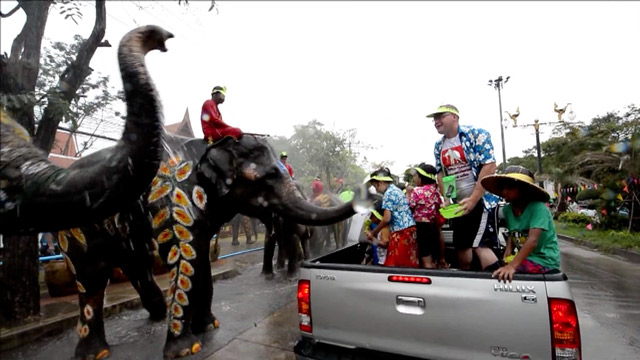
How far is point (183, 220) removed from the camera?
3572mm

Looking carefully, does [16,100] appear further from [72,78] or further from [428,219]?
[428,219]

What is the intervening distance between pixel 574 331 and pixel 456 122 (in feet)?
6.68

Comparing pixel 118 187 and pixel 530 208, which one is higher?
pixel 118 187

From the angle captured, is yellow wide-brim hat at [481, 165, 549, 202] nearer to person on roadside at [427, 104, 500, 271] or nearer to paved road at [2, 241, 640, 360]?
person on roadside at [427, 104, 500, 271]

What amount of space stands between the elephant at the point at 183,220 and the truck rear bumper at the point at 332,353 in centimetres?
103

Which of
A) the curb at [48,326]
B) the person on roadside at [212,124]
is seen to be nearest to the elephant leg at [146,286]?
the curb at [48,326]

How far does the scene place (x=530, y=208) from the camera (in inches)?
108

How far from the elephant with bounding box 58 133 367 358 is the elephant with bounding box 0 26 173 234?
2.00m

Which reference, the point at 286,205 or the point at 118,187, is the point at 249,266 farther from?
the point at 118,187

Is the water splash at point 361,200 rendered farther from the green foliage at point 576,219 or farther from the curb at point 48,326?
the green foliage at point 576,219

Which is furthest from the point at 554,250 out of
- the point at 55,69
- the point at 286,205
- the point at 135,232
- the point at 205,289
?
the point at 55,69

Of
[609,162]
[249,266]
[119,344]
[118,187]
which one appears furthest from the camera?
[609,162]

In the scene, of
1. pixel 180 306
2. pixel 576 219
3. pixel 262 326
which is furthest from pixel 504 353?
pixel 576 219

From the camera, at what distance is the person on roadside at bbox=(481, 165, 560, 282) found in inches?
101
